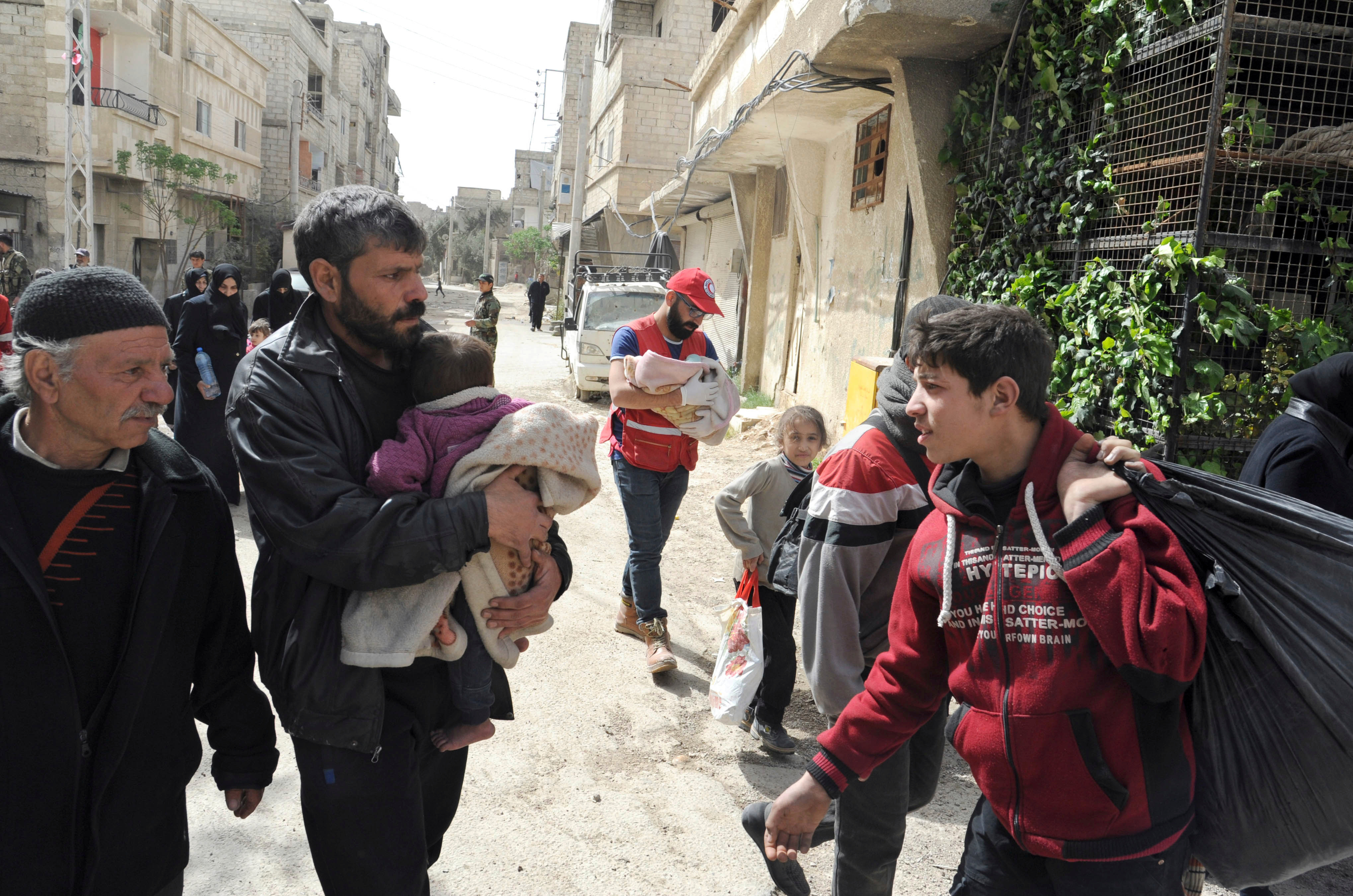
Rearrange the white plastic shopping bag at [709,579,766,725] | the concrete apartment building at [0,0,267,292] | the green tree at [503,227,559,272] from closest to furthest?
the white plastic shopping bag at [709,579,766,725] < the concrete apartment building at [0,0,267,292] < the green tree at [503,227,559,272]

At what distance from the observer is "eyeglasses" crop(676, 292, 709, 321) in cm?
454

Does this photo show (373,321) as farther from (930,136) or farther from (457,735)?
(930,136)

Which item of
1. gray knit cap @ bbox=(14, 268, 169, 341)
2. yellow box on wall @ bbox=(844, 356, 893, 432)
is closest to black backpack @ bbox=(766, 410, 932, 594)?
gray knit cap @ bbox=(14, 268, 169, 341)

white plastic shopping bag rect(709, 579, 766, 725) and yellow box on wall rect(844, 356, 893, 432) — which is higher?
yellow box on wall rect(844, 356, 893, 432)

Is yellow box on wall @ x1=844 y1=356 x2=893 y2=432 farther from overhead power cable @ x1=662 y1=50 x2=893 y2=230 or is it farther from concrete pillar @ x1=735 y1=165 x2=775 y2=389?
concrete pillar @ x1=735 y1=165 x2=775 y2=389

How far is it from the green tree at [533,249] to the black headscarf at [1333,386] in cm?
3958

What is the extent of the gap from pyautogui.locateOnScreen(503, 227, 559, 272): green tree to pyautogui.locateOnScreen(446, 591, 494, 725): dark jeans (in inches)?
1589

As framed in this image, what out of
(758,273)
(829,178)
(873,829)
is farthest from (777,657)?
(758,273)

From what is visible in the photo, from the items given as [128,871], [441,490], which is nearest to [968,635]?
[441,490]

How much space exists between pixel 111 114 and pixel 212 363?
23074 millimetres

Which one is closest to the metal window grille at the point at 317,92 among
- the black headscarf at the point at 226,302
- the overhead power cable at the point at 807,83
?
the overhead power cable at the point at 807,83

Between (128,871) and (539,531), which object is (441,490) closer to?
(539,531)

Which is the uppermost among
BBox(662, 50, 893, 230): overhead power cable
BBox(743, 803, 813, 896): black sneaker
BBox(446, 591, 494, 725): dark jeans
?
BBox(662, 50, 893, 230): overhead power cable

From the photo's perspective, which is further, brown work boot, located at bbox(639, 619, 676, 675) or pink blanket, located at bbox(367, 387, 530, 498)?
brown work boot, located at bbox(639, 619, 676, 675)
